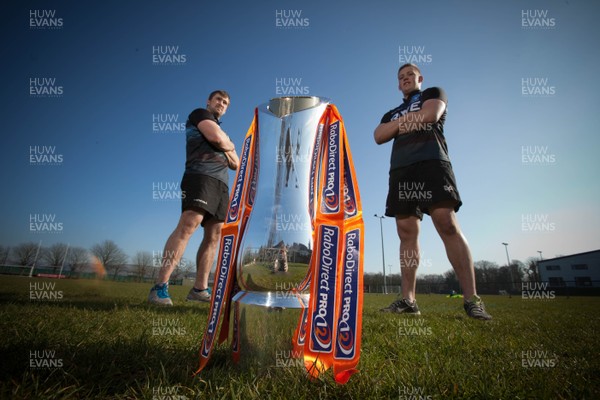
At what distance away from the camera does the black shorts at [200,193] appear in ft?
12.2

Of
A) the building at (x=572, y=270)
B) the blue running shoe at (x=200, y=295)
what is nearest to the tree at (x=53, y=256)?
the blue running shoe at (x=200, y=295)

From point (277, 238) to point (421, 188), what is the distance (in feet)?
8.48

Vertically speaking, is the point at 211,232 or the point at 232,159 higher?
the point at 232,159

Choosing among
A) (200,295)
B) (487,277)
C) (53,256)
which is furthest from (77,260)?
(487,277)

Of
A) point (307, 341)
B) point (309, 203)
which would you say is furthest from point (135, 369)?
point (309, 203)

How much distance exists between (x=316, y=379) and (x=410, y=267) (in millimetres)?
2798

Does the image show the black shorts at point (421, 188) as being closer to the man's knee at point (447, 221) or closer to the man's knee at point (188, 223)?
the man's knee at point (447, 221)

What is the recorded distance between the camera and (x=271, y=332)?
4.00ft

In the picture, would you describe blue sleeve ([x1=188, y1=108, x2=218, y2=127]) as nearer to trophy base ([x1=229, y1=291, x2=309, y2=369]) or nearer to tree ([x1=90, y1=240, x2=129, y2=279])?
trophy base ([x1=229, y1=291, x2=309, y2=369])

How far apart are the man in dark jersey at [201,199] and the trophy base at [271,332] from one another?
2637 mm

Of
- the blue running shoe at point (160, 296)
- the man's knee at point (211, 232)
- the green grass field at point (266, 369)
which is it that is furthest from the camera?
the man's knee at point (211, 232)

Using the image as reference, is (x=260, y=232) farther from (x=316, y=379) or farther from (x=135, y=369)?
(x=135, y=369)

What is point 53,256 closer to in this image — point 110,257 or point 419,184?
point 110,257

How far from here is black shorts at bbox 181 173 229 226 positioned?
3.71m
